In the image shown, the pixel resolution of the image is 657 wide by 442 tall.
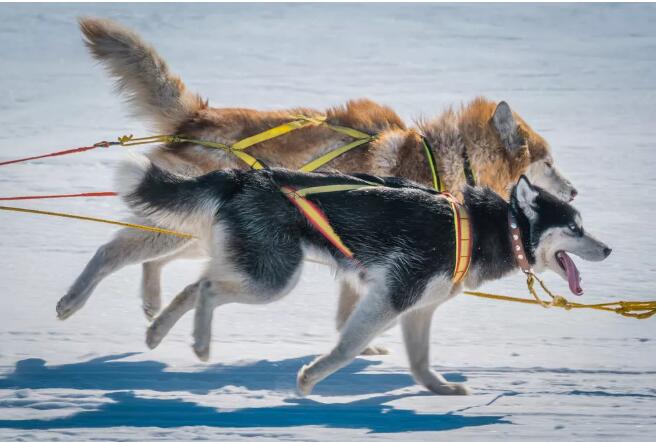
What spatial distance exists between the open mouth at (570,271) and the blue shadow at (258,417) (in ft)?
1.99

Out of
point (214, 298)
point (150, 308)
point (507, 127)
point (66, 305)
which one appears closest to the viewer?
point (214, 298)

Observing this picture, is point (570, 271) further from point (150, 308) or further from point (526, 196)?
point (150, 308)

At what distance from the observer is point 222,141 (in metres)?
4.73

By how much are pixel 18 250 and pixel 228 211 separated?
2.51 metres

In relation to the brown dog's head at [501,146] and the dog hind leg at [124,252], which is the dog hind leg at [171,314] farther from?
the brown dog's head at [501,146]

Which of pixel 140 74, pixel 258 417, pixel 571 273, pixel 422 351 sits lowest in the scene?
pixel 258 417

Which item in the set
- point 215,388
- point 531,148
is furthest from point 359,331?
point 531,148

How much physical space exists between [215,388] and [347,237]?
0.84 meters

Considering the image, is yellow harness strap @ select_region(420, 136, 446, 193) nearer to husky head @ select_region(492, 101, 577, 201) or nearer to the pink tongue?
husky head @ select_region(492, 101, 577, 201)

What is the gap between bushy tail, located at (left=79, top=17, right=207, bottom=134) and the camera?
4754 millimetres

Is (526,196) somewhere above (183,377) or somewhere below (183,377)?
above

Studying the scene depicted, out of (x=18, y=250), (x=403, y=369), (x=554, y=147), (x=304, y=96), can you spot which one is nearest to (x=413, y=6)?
(x=304, y=96)

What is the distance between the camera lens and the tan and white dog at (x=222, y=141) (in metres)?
4.61

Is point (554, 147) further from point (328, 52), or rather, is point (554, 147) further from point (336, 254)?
point (336, 254)
